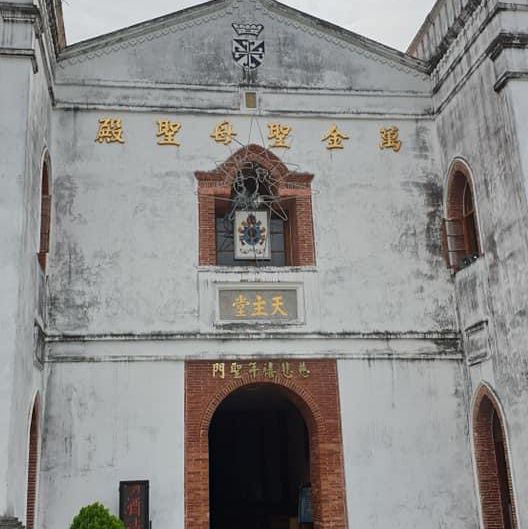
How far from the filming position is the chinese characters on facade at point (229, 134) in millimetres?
10852

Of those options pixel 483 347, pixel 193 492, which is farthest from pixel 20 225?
pixel 483 347

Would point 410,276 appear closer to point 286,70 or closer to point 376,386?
point 376,386

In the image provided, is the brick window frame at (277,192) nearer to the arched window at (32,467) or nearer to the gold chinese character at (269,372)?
the gold chinese character at (269,372)

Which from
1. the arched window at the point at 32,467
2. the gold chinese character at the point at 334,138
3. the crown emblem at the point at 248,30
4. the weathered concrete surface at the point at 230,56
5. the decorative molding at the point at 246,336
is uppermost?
the crown emblem at the point at 248,30

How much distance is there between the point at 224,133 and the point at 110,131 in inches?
61.6

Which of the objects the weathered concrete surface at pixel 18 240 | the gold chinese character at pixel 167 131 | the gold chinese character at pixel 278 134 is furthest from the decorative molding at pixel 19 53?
the gold chinese character at pixel 278 134

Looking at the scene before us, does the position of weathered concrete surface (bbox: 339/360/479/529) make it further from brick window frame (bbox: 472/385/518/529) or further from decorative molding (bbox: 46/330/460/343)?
decorative molding (bbox: 46/330/460/343)

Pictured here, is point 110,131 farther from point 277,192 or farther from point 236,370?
point 236,370

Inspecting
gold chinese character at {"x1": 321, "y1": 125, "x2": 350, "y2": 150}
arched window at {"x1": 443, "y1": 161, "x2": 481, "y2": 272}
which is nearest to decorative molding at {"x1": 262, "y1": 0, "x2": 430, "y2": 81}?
gold chinese character at {"x1": 321, "y1": 125, "x2": 350, "y2": 150}

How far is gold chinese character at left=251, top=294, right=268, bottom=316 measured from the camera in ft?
34.4

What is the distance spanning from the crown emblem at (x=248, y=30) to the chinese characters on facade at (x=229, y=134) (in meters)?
1.43

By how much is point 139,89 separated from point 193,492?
5478 millimetres

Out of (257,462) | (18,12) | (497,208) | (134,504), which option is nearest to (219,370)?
(134,504)

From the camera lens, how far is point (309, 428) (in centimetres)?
1045
